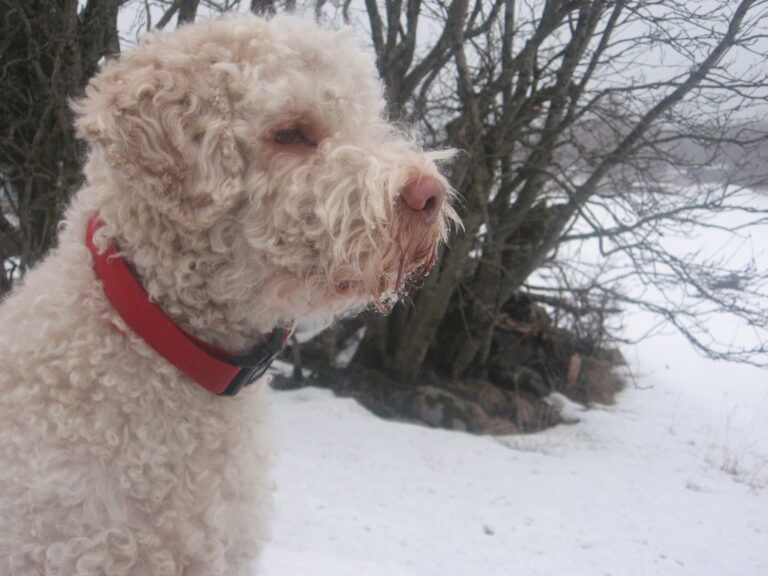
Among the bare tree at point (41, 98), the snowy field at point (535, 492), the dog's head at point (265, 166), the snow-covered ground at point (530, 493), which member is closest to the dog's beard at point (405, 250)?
the dog's head at point (265, 166)

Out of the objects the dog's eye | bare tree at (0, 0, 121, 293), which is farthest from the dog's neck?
bare tree at (0, 0, 121, 293)

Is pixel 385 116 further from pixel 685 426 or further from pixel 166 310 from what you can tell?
Answer: pixel 685 426

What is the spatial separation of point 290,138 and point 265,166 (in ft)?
0.27

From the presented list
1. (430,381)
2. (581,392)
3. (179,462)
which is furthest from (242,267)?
(581,392)

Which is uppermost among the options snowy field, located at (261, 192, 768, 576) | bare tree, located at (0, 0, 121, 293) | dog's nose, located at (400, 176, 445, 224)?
dog's nose, located at (400, 176, 445, 224)

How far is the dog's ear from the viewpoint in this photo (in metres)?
1.23

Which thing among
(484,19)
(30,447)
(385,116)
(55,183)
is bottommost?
(55,183)

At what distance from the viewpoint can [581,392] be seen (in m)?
7.39

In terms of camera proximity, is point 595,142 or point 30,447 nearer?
point 30,447

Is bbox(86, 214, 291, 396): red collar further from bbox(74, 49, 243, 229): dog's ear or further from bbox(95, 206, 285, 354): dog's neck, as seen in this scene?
bbox(74, 49, 243, 229): dog's ear

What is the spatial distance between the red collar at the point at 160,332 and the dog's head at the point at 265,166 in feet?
0.36

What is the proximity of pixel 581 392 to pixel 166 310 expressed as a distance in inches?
267

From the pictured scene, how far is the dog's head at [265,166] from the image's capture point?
4.13 feet

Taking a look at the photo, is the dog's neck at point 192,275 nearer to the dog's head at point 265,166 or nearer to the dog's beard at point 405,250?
the dog's head at point 265,166
